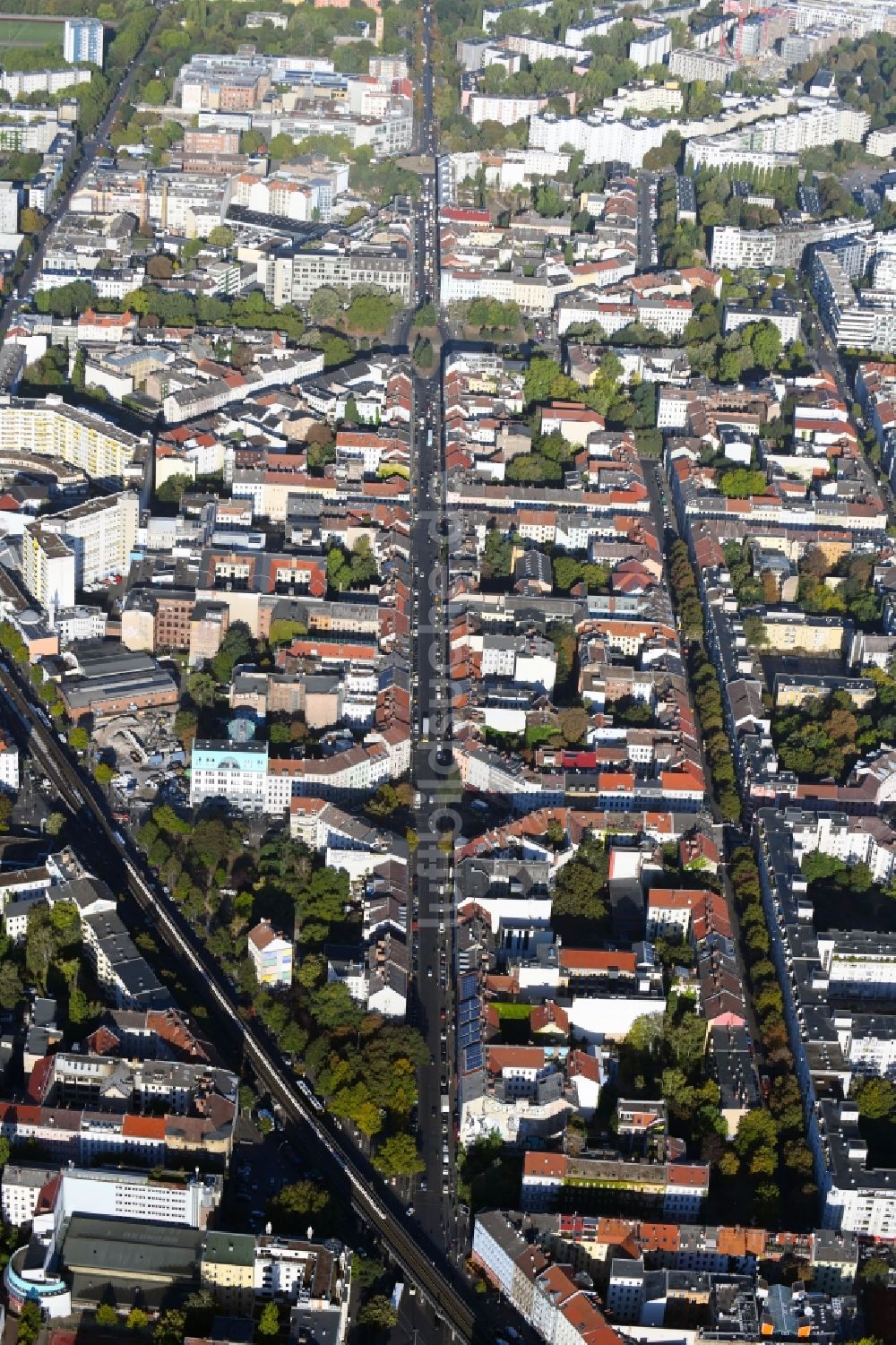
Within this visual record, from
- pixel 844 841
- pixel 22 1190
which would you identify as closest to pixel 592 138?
pixel 844 841

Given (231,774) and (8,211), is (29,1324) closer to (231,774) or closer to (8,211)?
(231,774)

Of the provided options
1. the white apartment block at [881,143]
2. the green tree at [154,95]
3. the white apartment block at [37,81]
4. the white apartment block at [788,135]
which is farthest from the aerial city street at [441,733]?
the white apartment block at [881,143]

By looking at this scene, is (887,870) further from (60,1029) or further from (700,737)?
(60,1029)

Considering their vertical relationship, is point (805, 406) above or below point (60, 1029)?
above

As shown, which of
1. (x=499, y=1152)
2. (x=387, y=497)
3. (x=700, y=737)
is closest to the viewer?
(x=499, y=1152)

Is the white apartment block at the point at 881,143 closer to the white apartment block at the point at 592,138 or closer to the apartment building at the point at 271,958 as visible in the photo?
the white apartment block at the point at 592,138

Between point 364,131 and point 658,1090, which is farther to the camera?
point 364,131

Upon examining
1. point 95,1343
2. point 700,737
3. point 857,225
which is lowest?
point 95,1343

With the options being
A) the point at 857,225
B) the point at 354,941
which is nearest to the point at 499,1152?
the point at 354,941
